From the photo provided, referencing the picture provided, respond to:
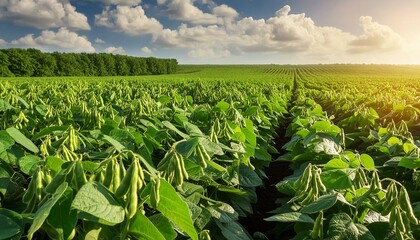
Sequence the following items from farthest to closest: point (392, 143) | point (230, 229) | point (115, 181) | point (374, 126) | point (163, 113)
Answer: point (374, 126), point (163, 113), point (392, 143), point (230, 229), point (115, 181)

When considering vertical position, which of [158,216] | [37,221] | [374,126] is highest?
[37,221]

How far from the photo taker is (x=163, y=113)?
12.4ft

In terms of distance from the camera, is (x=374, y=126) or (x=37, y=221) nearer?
(x=37, y=221)

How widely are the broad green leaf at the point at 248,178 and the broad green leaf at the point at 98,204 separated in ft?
5.67

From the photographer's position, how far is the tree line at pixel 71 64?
6190 centimetres

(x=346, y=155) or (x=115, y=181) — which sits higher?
(x=115, y=181)

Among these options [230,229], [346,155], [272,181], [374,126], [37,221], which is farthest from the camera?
[272,181]

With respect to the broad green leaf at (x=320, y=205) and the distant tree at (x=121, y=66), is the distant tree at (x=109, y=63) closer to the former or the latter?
the distant tree at (x=121, y=66)

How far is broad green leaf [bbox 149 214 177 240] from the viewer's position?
120cm

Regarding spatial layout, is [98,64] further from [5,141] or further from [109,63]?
[5,141]

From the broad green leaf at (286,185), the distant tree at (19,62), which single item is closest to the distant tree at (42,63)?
the distant tree at (19,62)

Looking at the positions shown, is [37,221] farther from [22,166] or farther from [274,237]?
[274,237]

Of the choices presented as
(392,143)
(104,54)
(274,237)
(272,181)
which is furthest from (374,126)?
(104,54)

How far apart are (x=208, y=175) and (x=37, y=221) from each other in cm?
132
